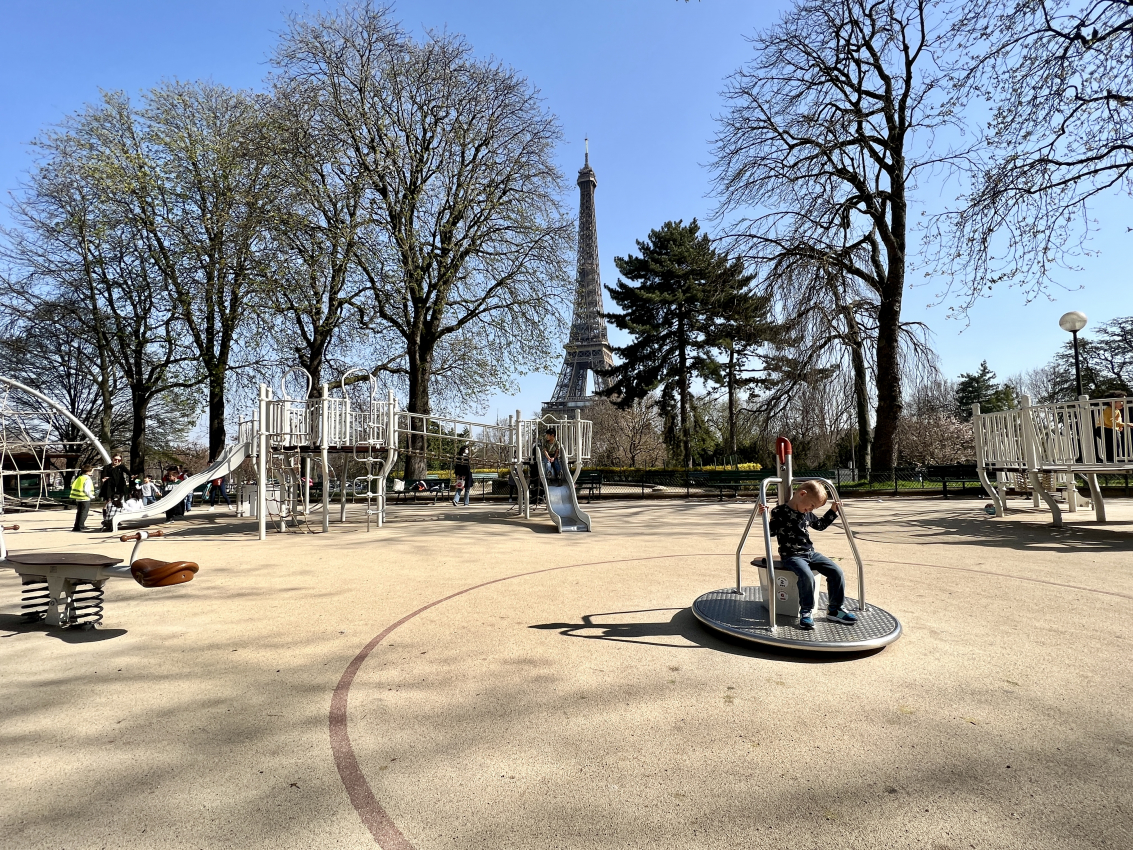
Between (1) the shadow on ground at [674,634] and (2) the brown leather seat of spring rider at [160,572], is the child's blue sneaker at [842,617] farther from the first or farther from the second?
(2) the brown leather seat of spring rider at [160,572]

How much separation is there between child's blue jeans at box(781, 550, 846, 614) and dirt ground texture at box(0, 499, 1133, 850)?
0.52m

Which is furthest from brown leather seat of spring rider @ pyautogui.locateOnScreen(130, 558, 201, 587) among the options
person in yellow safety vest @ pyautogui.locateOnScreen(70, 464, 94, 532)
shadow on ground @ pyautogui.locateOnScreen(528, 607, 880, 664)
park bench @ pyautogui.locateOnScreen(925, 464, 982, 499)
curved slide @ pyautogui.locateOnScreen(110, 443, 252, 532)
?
park bench @ pyautogui.locateOnScreen(925, 464, 982, 499)

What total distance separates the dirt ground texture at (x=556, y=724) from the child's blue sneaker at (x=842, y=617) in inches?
14.3

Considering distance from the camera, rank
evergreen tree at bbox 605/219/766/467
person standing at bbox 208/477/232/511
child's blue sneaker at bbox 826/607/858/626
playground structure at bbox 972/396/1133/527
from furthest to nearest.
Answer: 1. evergreen tree at bbox 605/219/766/467
2. person standing at bbox 208/477/232/511
3. playground structure at bbox 972/396/1133/527
4. child's blue sneaker at bbox 826/607/858/626

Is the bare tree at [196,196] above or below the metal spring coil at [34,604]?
above

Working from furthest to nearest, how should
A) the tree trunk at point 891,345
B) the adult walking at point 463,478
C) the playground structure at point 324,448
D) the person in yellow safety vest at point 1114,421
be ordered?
the tree trunk at point 891,345, the adult walking at point 463,478, the playground structure at point 324,448, the person in yellow safety vest at point 1114,421

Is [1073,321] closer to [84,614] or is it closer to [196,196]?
[84,614]

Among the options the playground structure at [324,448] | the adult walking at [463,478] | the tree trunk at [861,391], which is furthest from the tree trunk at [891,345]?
the adult walking at [463,478]

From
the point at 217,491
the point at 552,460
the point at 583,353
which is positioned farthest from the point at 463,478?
the point at 583,353

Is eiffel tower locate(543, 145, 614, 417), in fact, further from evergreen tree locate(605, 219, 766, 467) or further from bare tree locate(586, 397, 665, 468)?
evergreen tree locate(605, 219, 766, 467)

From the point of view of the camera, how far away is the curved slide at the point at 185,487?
34.3 ft

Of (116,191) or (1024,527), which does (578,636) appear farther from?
(116,191)

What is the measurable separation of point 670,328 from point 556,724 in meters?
32.1

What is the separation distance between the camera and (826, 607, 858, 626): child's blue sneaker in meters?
4.46
